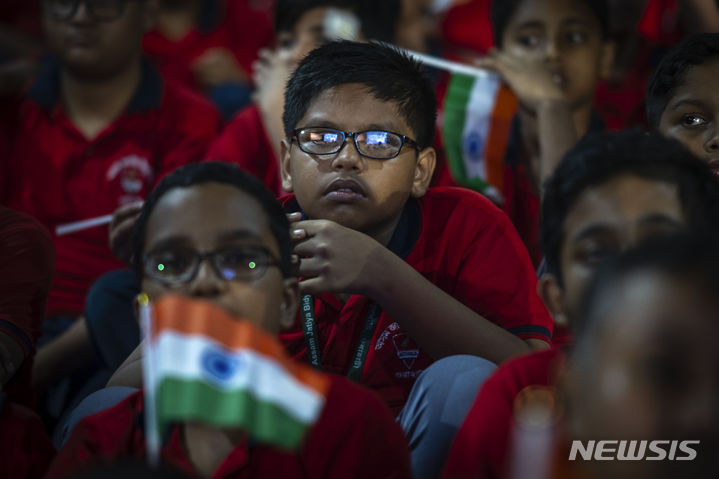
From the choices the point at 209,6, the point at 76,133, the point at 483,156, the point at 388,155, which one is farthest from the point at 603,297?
the point at 209,6

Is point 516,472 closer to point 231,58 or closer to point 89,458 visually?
point 89,458

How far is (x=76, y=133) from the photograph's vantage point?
3.20 m

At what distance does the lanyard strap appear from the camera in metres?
2.04

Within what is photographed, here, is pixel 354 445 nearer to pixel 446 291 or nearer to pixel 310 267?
pixel 310 267

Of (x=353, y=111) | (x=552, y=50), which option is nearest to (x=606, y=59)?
(x=552, y=50)

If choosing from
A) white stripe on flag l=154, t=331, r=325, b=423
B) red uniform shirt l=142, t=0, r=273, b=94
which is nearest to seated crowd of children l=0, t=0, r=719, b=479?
white stripe on flag l=154, t=331, r=325, b=423

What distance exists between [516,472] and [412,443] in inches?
20.8

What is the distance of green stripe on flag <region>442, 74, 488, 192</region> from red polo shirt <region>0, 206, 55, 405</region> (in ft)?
4.34

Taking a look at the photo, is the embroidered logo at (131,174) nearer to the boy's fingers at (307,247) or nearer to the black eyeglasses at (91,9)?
the black eyeglasses at (91,9)

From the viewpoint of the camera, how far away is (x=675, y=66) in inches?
92.1

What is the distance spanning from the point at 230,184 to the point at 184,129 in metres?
1.52

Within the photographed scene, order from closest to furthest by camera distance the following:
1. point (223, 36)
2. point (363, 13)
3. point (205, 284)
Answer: point (205, 284) < point (363, 13) < point (223, 36)

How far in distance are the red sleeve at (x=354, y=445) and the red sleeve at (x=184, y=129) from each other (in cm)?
177

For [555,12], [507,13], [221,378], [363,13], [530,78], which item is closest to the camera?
[221,378]
